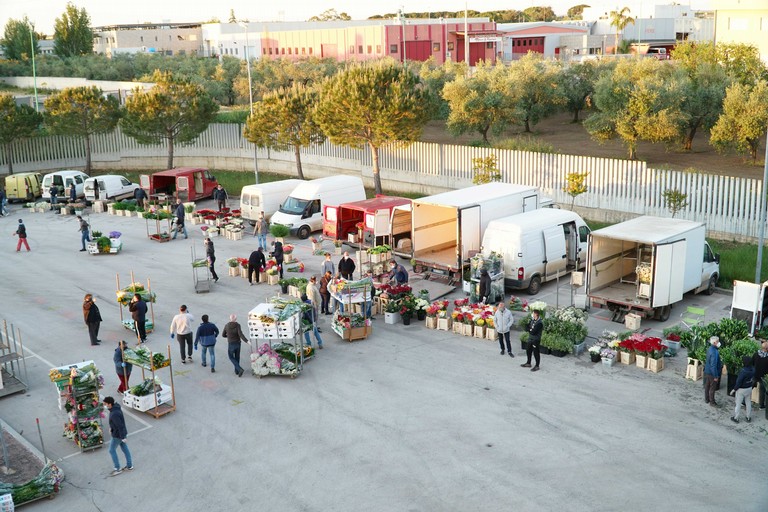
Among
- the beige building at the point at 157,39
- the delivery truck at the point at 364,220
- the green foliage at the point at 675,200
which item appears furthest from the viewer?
the beige building at the point at 157,39

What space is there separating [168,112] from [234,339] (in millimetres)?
28707

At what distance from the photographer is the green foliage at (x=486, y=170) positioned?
105 feet

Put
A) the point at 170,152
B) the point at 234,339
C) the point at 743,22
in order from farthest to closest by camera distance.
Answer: the point at 743,22
the point at 170,152
the point at 234,339

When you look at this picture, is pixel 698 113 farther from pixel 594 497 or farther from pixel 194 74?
pixel 194 74

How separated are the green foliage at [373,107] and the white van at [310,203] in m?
4.22

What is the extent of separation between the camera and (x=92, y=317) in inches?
773

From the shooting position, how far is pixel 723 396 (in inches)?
631

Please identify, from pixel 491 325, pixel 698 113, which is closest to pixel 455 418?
pixel 491 325

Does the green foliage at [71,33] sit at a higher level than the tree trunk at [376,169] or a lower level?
higher

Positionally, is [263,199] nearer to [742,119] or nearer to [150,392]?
[150,392]

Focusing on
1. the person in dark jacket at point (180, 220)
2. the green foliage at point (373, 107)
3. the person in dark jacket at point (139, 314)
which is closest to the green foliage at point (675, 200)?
the green foliage at point (373, 107)

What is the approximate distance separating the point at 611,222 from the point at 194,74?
5747 centimetres

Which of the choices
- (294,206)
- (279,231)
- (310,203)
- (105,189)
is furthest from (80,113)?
(279,231)

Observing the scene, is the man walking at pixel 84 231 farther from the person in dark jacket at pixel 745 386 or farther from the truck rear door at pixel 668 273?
the person in dark jacket at pixel 745 386
